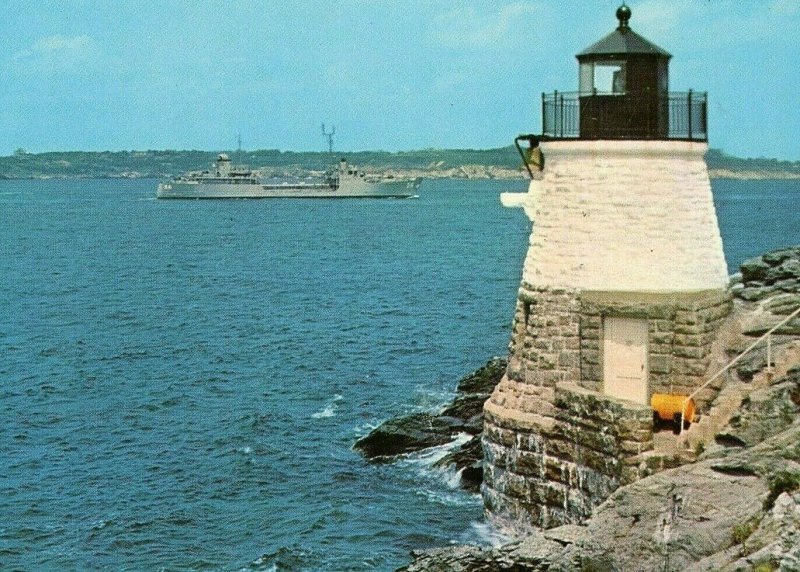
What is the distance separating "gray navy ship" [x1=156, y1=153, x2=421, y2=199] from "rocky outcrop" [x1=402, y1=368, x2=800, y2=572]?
15706 cm

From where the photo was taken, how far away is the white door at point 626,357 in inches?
667

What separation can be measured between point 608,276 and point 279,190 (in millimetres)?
159026

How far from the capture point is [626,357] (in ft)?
55.9

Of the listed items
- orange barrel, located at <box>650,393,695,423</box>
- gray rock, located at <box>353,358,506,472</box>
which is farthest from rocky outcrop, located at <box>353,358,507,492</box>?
orange barrel, located at <box>650,393,695,423</box>

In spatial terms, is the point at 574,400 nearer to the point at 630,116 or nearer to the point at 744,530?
the point at 630,116

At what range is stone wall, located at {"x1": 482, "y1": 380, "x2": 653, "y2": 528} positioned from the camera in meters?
16.0

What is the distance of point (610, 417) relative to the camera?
16219 millimetres

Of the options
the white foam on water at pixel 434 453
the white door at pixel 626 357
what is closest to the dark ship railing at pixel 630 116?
the white door at pixel 626 357

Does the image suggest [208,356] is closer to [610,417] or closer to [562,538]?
[610,417]

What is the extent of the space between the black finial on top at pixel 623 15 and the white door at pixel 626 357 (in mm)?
4236

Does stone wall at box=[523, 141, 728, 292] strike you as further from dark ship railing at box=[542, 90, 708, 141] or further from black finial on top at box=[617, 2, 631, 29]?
black finial on top at box=[617, 2, 631, 29]

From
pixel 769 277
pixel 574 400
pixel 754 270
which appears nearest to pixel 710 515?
pixel 574 400

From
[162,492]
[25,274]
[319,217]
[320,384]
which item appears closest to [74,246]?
[25,274]

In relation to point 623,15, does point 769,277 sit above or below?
below
